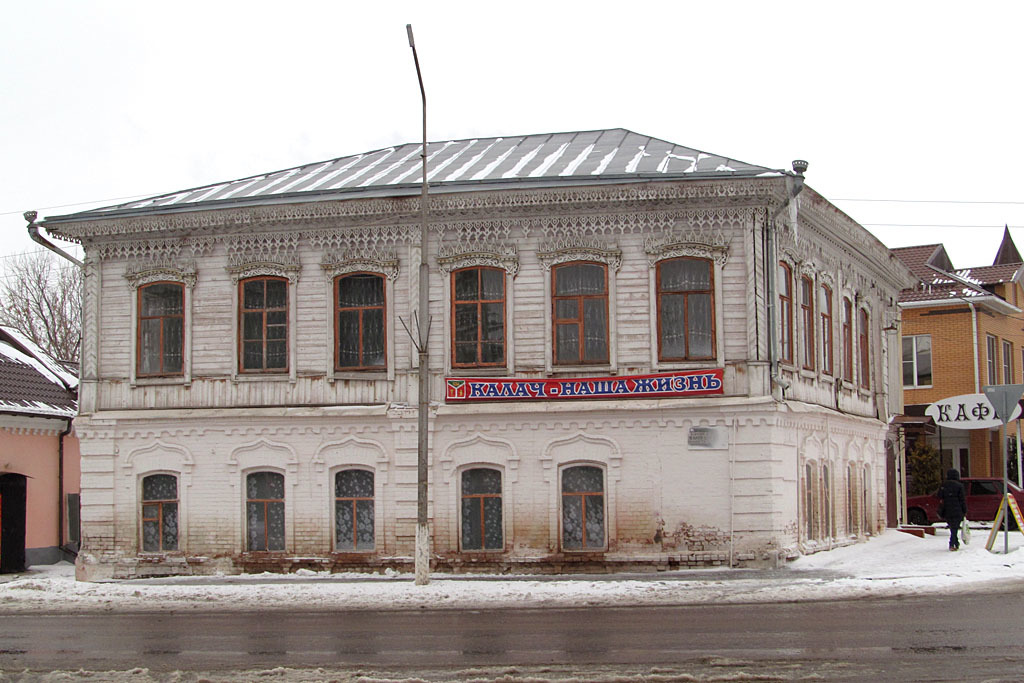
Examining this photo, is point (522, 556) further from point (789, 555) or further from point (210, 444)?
point (210, 444)

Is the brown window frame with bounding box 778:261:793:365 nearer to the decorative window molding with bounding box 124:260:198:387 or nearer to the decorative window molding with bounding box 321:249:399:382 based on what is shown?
the decorative window molding with bounding box 321:249:399:382

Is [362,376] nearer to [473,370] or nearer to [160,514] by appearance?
[473,370]

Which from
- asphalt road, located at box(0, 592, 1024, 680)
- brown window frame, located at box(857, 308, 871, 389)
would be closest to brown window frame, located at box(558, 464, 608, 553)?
asphalt road, located at box(0, 592, 1024, 680)

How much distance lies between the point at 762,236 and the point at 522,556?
6.94 meters

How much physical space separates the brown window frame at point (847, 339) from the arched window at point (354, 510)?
10.6m

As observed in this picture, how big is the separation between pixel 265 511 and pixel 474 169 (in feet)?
24.8

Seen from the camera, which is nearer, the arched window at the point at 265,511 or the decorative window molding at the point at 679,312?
the decorative window molding at the point at 679,312

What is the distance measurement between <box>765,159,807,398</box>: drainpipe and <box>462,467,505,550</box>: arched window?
513 centimetres

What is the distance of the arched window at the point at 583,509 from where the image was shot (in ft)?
68.5

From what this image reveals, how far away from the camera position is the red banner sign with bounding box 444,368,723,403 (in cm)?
2047

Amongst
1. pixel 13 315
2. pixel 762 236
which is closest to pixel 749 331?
pixel 762 236

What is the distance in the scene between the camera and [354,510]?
856 inches

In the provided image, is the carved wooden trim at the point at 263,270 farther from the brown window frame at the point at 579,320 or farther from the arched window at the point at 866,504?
the arched window at the point at 866,504

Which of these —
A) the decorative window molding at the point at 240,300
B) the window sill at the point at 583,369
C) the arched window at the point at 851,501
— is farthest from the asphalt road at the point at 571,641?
the arched window at the point at 851,501
